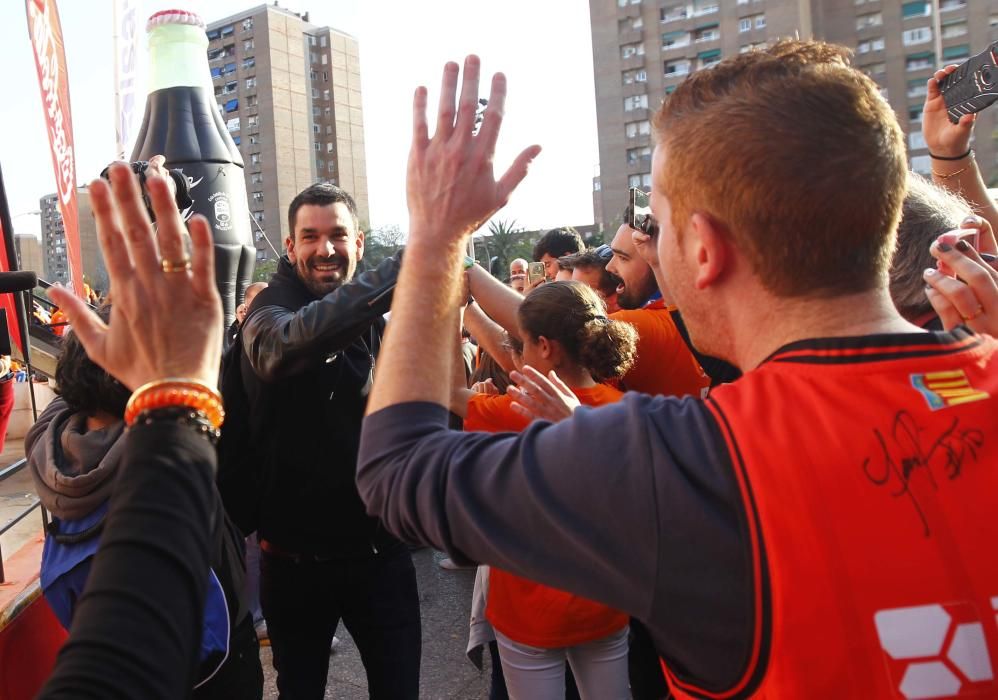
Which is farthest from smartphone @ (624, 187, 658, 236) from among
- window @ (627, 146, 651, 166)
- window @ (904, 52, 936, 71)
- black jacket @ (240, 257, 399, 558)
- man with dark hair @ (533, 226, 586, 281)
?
window @ (904, 52, 936, 71)

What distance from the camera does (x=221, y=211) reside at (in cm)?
848

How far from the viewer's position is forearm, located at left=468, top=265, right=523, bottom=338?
9.00 feet

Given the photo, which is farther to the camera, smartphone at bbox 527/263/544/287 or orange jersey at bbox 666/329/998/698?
smartphone at bbox 527/263/544/287

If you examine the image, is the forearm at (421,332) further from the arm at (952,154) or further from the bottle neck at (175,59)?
the bottle neck at (175,59)

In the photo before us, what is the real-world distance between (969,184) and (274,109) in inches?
3533

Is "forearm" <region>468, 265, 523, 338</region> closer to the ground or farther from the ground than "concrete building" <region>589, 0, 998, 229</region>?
closer to the ground

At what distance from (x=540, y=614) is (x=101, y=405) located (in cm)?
145

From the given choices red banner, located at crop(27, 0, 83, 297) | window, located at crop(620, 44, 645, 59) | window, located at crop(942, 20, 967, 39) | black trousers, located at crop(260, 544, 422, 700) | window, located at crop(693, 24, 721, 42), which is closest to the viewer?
black trousers, located at crop(260, 544, 422, 700)

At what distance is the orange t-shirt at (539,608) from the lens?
2.48m

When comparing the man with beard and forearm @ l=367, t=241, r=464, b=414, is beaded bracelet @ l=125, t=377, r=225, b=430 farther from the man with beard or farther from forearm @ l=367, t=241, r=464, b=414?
the man with beard

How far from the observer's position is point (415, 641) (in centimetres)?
265

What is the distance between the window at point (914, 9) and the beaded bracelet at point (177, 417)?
7754 centimetres

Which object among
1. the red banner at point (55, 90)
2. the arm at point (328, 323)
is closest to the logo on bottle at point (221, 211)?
the red banner at point (55, 90)

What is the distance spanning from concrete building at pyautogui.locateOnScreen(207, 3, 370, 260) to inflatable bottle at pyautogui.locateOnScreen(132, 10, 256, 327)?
75460 millimetres
